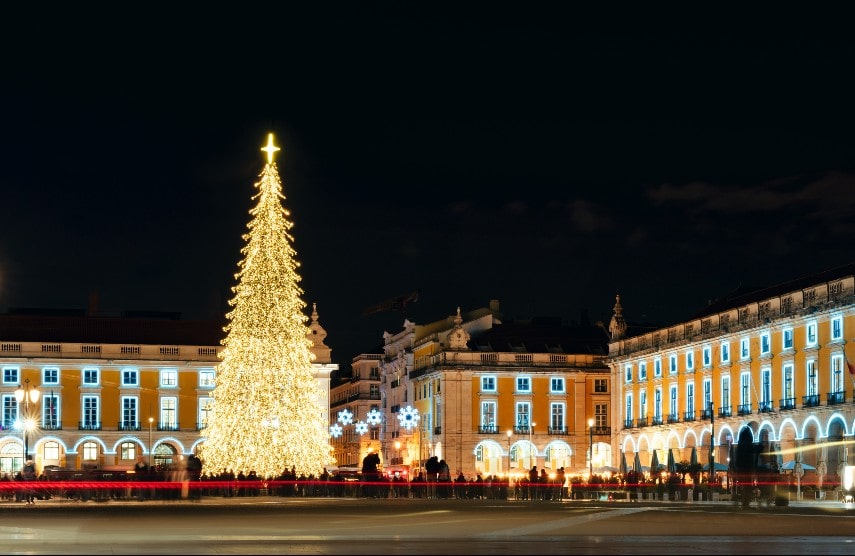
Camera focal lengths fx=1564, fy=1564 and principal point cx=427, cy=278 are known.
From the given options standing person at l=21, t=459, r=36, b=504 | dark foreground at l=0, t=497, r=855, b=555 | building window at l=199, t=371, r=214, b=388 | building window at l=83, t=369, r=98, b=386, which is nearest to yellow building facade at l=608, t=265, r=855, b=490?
dark foreground at l=0, t=497, r=855, b=555

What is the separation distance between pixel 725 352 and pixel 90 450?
49620 mm

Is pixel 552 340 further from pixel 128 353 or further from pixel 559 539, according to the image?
pixel 559 539

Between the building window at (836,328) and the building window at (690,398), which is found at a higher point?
the building window at (836,328)

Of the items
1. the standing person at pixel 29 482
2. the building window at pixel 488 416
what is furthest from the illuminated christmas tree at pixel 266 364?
the building window at pixel 488 416

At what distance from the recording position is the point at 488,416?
12700 centimetres

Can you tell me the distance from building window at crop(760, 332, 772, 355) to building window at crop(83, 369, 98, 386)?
2069 inches

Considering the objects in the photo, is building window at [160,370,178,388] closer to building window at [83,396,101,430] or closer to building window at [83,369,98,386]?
building window at [83,369,98,386]

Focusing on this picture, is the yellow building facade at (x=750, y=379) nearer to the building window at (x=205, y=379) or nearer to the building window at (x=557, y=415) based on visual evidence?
the building window at (x=557, y=415)

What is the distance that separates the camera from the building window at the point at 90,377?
121 meters

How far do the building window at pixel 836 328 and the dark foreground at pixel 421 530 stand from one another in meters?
36.4

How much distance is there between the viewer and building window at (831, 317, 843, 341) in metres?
86.4

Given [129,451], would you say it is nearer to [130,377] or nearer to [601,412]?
[130,377]

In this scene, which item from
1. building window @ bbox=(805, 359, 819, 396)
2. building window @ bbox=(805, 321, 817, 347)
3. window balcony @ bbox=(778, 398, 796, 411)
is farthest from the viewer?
window balcony @ bbox=(778, 398, 796, 411)

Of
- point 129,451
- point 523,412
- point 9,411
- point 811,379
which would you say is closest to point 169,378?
point 129,451
